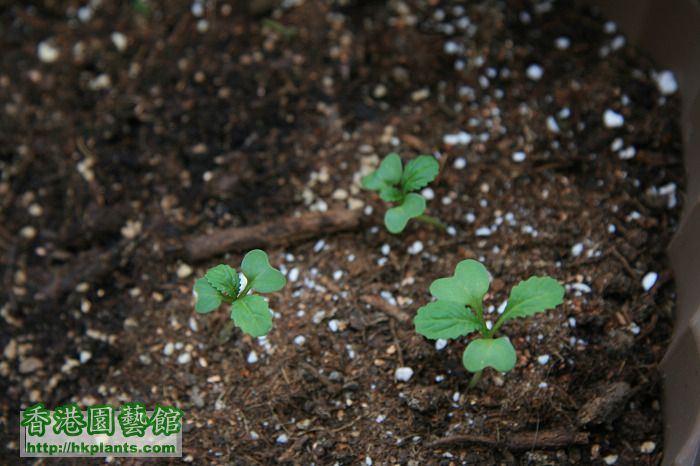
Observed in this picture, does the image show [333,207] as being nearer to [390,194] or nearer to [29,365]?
[390,194]

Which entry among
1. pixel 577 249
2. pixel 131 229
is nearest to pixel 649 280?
pixel 577 249

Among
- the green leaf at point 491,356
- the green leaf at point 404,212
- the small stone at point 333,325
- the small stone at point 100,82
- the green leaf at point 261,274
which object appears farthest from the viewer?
the small stone at point 100,82

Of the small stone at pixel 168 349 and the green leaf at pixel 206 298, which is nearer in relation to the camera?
the green leaf at pixel 206 298

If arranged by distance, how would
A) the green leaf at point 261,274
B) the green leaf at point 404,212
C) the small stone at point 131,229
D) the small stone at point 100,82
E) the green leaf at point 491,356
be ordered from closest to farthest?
the green leaf at point 491,356
the green leaf at point 261,274
the green leaf at point 404,212
the small stone at point 131,229
the small stone at point 100,82

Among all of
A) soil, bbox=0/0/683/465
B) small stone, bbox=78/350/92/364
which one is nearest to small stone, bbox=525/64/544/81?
soil, bbox=0/0/683/465

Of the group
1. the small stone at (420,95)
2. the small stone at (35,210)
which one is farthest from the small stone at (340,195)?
the small stone at (35,210)

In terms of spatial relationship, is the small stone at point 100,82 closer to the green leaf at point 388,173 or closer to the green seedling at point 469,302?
the green leaf at point 388,173

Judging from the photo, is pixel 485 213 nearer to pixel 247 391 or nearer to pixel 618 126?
pixel 618 126
